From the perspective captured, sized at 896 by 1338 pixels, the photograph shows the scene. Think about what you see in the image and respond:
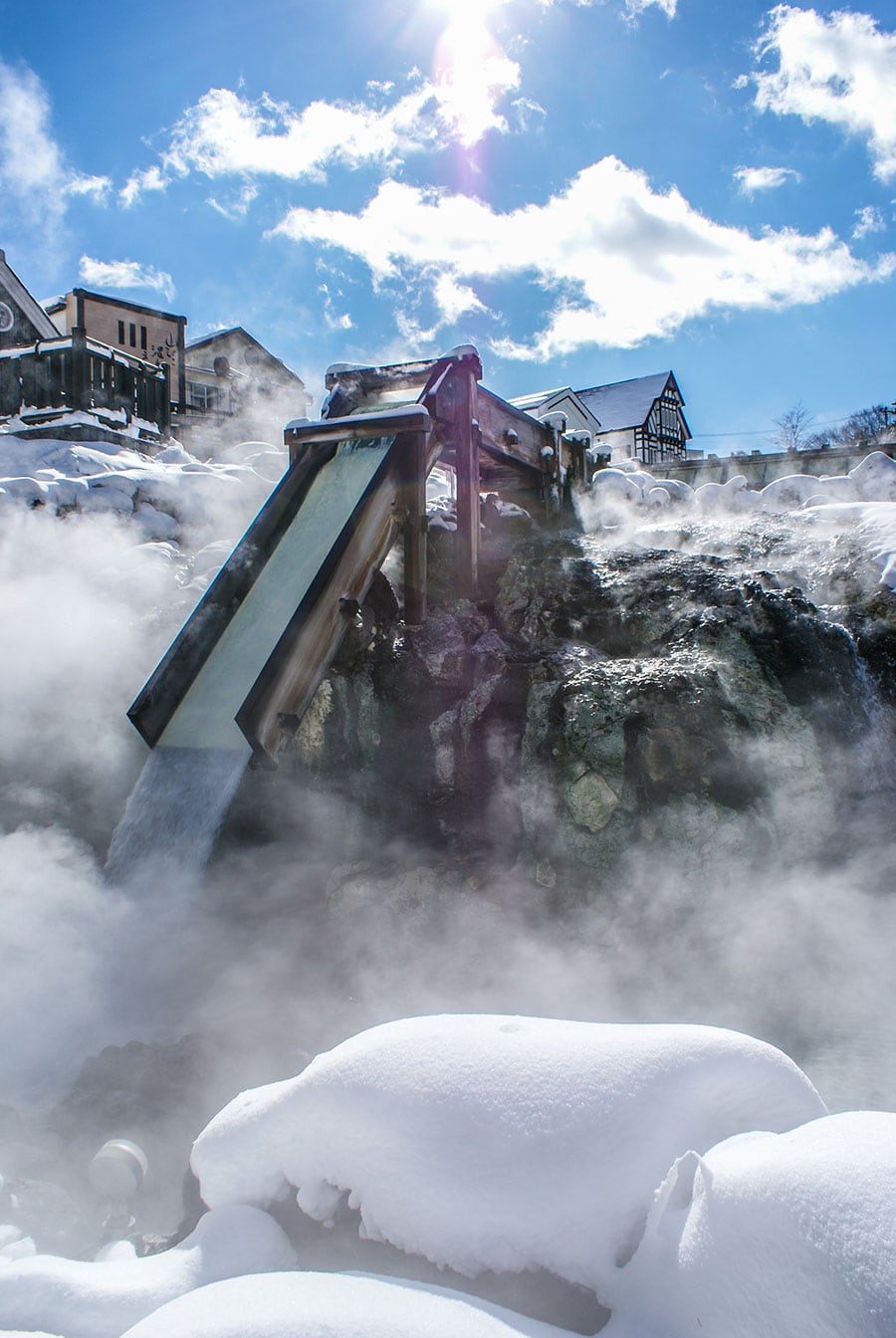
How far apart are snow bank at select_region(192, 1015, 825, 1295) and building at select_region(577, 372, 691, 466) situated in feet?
96.3

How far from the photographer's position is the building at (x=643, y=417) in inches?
1206

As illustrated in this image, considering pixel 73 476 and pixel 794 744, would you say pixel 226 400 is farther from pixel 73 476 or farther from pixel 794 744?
pixel 794 744

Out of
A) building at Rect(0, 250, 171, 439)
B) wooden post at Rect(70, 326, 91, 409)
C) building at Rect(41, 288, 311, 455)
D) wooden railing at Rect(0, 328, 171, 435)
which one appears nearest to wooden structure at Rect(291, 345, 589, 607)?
building at Rect(0, 250, 171, 439)

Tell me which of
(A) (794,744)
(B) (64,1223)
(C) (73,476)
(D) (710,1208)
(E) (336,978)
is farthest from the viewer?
(C) (73,476)

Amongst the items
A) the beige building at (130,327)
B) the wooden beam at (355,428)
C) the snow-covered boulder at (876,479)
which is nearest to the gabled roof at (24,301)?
the beige building at (130,327)

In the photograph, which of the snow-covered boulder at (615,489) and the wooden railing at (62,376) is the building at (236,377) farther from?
the snow-covered boulder at (615,489)

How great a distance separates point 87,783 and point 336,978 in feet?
7.85

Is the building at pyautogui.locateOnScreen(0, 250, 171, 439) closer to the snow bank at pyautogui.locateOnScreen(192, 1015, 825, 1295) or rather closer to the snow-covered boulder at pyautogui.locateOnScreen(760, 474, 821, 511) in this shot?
the snow-covered boulder at pyautogui.locateOnScreen(760, 474, 821, 511)

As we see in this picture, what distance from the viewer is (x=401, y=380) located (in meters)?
5.75

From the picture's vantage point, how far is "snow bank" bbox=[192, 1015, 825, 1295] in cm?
181

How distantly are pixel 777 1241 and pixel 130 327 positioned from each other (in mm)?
27341

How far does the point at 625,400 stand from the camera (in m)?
32.7

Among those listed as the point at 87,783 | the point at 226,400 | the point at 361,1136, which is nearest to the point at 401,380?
the point at 87,783

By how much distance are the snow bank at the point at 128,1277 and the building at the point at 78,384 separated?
35.3ft
